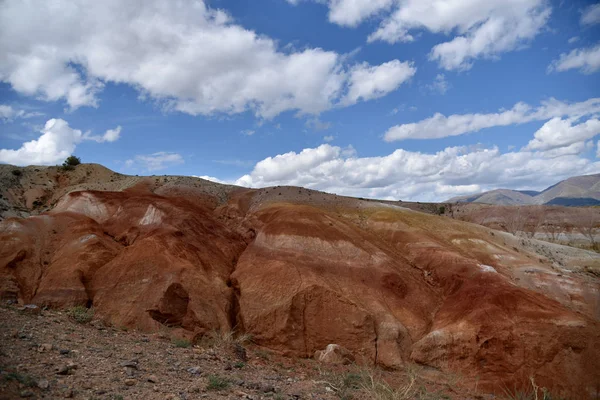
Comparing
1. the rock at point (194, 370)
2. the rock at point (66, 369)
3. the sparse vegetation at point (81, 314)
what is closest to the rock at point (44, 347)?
the rock at point (66, 369)

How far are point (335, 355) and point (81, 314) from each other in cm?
Answer: 1207

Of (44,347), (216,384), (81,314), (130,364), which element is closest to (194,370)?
(216,384)

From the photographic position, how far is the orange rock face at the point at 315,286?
18.5m

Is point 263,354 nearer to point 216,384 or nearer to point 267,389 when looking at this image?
point 267,389

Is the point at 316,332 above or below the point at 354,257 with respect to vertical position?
below

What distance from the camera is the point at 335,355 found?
18.3 metres

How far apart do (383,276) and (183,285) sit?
1263cm

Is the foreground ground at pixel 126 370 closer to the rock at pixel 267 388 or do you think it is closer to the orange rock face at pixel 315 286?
the rock at pixel 267 388

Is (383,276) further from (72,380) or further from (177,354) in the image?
(72,380)

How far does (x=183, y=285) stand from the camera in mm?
19625

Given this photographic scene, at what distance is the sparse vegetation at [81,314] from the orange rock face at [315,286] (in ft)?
2.69

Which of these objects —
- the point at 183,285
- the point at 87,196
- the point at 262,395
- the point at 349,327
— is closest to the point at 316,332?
the point at 349,327

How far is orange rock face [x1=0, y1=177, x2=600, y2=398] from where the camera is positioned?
60.7ft

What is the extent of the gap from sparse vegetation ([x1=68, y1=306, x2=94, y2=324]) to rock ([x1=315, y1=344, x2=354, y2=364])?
1114cm
